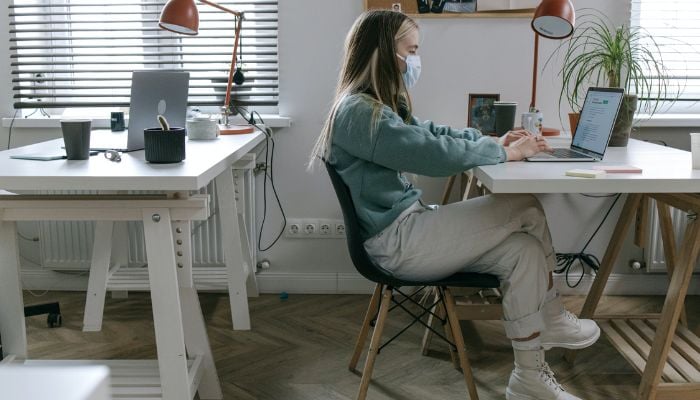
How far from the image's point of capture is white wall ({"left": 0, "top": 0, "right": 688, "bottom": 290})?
3047mm

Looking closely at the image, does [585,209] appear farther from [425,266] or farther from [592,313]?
[425,266]

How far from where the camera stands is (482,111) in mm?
2746

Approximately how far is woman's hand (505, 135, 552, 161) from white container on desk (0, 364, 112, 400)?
175 cm

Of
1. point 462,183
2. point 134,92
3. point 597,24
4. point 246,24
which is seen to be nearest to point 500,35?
point 597,24

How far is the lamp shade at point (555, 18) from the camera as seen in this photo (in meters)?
2.45

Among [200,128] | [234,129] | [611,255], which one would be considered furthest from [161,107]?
[611,255]

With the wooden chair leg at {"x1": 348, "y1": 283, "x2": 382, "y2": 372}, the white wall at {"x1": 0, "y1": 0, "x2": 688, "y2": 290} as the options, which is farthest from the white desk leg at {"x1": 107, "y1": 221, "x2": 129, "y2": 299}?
the wooden chair leg at {"x1": 348, "y1": 283, "x2": 382, "y2": 372}

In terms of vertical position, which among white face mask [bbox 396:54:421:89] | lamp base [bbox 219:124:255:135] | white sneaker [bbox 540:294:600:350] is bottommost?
white sneaker [bbox 540:294:600:350]

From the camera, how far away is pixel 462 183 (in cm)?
295

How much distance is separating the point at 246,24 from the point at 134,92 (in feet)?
3.64

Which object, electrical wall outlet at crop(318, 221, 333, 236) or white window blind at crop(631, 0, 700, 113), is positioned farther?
electrical wall outlet at crop(318, 221, 333, 236)

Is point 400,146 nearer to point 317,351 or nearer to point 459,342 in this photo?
point 459,342

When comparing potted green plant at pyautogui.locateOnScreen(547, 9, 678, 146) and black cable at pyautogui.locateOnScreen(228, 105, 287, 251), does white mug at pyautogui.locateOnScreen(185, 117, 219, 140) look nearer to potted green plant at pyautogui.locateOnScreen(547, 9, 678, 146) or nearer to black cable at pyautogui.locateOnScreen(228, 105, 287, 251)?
black cable at pyautogui.locateOnScreen(228, 105, 287, 251)

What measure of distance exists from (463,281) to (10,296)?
3.93 feet
